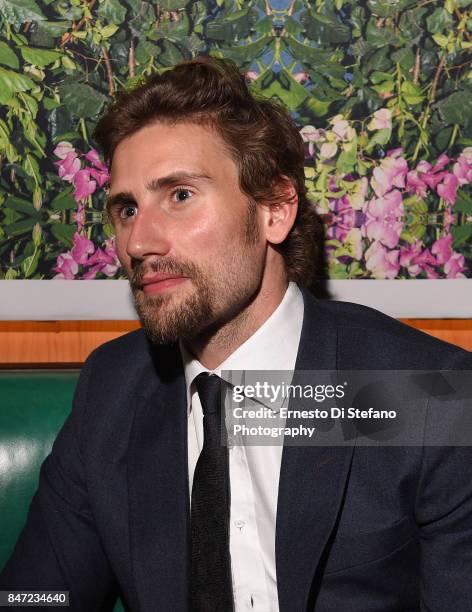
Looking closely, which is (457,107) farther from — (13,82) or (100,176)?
(13,82)

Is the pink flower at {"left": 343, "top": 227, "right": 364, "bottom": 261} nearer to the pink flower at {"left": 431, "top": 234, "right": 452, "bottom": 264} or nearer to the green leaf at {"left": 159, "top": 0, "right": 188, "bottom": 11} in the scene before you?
the pink flower at {"left": 431, "top": 234, "right": 452, "bottom": 264}

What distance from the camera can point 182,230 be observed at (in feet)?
3.97

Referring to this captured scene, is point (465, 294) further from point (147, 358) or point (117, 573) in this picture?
point (117, 573)

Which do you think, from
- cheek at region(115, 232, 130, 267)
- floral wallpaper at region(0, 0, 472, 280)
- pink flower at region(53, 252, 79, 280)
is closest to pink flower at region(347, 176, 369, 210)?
floral wallpaper at region(0, 0, 472, 280)

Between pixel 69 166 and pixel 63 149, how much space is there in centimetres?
4

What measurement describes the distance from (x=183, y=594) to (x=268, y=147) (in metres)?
0.87

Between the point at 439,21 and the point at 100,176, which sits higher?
the point at 439,21

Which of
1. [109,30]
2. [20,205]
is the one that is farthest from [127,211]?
Answer: [109,30]

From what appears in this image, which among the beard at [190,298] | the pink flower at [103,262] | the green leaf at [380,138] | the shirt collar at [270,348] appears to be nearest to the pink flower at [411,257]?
the green leaf at [380,138]

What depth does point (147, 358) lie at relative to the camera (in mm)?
1408

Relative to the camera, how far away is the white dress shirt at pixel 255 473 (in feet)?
3.91

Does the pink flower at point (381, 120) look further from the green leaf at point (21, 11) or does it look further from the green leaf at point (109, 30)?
the green leaf at point (21, 11)

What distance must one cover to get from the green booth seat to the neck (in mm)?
344

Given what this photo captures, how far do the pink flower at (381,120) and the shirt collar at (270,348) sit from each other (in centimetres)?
48
